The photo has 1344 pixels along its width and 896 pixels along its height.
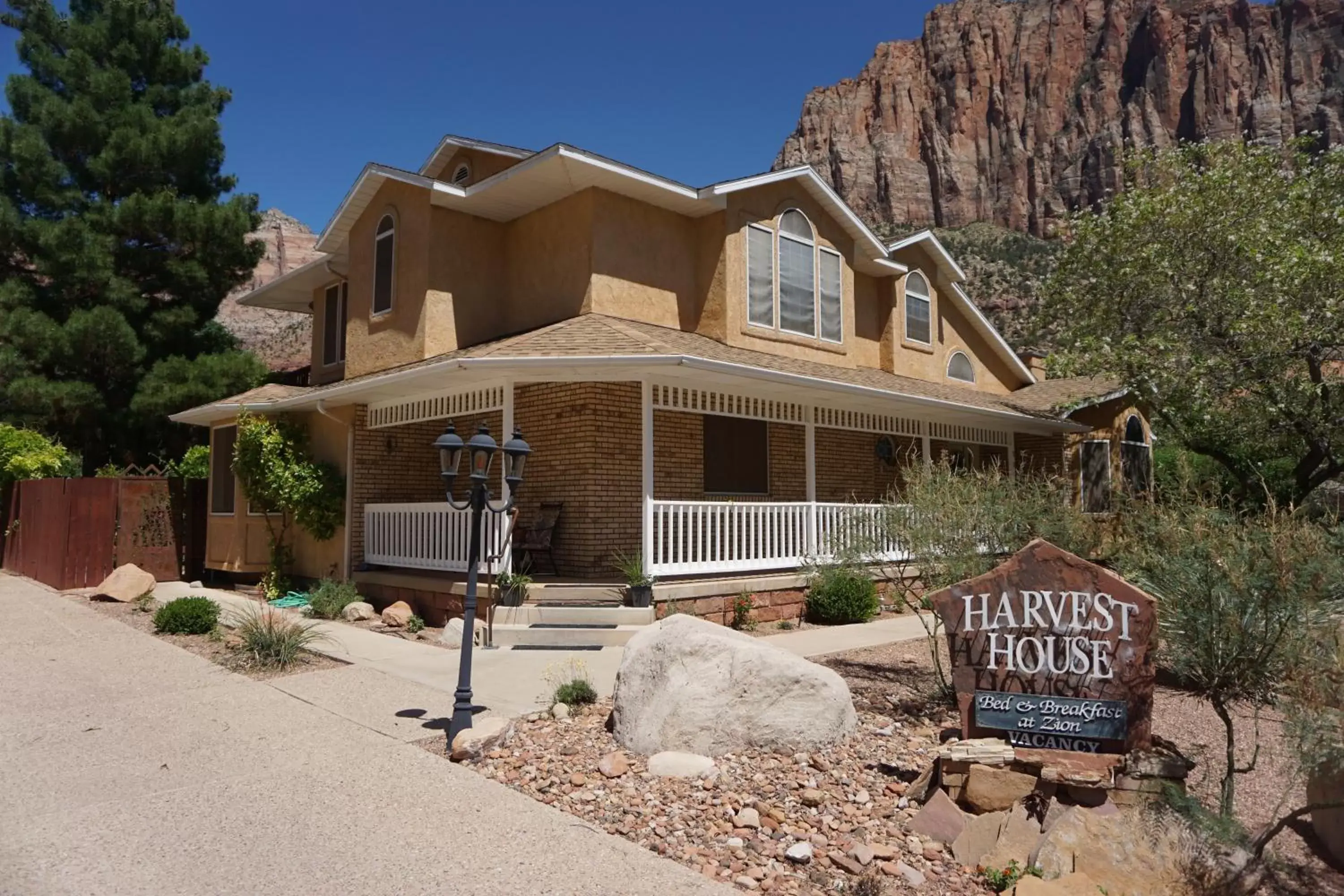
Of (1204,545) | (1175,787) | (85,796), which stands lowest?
(85,796)

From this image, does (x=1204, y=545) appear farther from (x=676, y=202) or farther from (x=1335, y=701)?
(x=676, y=202)

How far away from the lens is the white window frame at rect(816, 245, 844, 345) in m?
15.2

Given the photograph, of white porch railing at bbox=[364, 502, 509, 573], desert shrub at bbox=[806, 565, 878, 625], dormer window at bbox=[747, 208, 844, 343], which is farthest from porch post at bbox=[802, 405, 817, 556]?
white porch railing at bbox=[364, 502, 509, 573]

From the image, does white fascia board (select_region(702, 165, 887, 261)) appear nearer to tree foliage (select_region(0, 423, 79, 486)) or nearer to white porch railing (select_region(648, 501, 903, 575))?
white porch railing (select_region(648, 501, 903, 575))

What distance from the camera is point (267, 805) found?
4.95 meters

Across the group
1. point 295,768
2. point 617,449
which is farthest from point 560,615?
point 295,768

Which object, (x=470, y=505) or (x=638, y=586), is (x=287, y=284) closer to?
(x=638, y=586)

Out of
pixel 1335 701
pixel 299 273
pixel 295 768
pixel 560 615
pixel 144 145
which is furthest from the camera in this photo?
pixel 144 145

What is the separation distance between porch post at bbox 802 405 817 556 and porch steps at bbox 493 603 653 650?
3.18 meters

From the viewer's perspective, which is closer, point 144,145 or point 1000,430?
point 1000,430

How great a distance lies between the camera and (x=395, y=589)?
12031 millimetres

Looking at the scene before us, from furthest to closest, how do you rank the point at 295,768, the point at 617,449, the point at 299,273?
the point at 299,273
the point at 617,449
the point at 295,768

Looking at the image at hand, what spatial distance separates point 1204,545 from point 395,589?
968 cm

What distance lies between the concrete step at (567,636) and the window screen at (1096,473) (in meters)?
12.9
